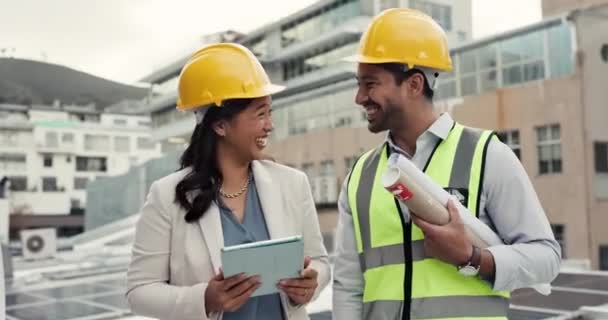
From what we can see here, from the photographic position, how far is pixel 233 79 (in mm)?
2111

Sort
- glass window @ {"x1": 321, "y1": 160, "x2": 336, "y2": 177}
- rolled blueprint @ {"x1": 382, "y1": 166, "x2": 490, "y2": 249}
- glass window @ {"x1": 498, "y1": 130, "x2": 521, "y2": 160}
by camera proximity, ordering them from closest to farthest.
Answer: rolled blueprint @ {"x1": 382, "y1": 166, "x2": 490, "y2": 249}
glass window @ {"x1": 498, "y1": 130, "x2": 521, "y2": 160}
glass window @ {"x1": 321, "y1": 160, "x2": 336, "y2": 177}

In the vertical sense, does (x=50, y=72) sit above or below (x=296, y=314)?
above

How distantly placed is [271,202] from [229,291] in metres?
0.40

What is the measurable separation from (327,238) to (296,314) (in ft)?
50.9

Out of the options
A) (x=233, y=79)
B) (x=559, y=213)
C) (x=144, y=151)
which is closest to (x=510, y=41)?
(x=559, y=213)

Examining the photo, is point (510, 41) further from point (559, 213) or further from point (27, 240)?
point (27, 240)

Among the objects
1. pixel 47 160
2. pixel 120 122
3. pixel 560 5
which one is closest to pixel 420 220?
pixel 560 5

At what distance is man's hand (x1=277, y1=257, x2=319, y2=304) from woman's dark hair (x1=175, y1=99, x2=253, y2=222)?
366 mm

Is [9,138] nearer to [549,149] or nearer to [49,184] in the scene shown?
[49,184]

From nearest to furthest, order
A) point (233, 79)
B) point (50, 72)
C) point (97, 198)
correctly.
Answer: point (233, 79) < point (97, 198) < point (50, 72)

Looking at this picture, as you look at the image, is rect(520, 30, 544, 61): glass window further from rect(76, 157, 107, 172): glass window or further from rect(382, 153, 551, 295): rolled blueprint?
rect(76, 157, 107, 172): glass window

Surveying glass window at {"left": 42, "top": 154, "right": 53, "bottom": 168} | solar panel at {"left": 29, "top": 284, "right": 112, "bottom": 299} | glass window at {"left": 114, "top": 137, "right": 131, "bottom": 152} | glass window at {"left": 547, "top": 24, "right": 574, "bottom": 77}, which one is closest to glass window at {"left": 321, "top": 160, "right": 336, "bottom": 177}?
glass window at {"left": 547, "top": 24, "right": 574, "bottom": 77}

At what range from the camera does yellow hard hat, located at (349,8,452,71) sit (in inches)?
74.3

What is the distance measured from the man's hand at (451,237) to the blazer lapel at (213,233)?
0.67 meters
